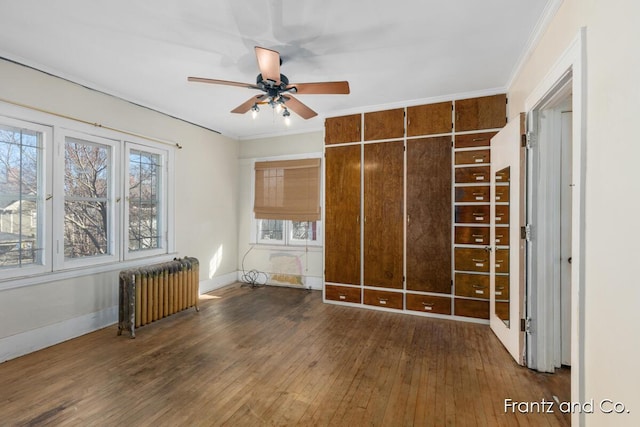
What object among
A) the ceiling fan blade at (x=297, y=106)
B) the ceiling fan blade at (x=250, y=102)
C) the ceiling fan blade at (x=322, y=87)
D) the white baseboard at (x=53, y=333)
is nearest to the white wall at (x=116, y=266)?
the white baseboard at (x=53, y=333)

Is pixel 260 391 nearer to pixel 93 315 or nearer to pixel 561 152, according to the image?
pixel 93 315

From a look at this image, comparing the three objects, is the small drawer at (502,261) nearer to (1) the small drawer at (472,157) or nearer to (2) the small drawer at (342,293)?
(1) the small drawer at (472,157)

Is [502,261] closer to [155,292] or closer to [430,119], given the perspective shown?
[430,119]

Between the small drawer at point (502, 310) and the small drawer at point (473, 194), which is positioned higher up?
the small drawer at point (473, 194)

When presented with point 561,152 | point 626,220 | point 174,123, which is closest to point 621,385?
point 626,220

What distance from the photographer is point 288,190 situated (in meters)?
5.05

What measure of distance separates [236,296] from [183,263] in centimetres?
115

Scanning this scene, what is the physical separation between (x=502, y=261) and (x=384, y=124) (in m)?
2.14

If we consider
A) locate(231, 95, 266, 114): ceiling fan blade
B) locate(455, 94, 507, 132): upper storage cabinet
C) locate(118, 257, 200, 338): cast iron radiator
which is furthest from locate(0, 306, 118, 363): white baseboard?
locate(455, 94, 507, 132): upper storage cabinet

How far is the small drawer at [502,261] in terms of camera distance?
293 cm

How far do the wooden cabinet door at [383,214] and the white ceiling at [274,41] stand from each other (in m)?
0.78

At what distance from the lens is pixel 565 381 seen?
231cm

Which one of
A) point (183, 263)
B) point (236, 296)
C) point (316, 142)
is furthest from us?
point (316, 142)

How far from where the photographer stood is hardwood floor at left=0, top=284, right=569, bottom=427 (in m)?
1.93
